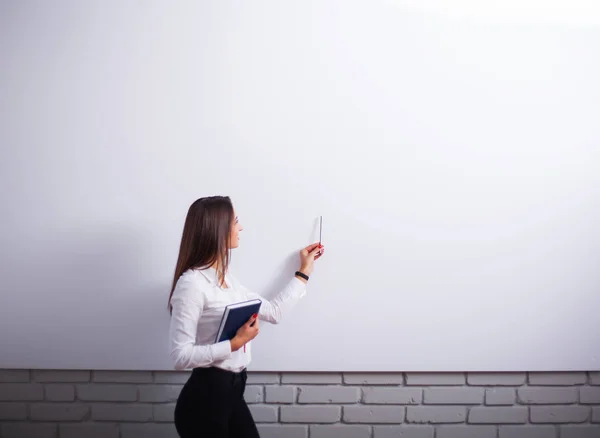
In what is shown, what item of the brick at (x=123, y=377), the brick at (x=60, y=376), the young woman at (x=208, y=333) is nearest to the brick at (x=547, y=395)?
the young woman at (x=208, y=333)

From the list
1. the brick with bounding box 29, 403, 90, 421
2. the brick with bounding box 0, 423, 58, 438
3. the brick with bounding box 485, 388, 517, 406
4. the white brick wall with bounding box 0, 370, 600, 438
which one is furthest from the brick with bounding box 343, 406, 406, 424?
the brick with bounding box 0, 423, 58, 438

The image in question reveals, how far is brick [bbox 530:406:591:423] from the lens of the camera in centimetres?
174

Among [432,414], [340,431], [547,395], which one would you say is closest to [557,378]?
[547,395]

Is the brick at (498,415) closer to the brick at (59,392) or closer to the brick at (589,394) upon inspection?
the brick at (589,394)

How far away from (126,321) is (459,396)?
4.44 ft

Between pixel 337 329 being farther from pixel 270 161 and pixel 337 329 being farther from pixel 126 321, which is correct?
pixel 126 321

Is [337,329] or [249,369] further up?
[337,329]

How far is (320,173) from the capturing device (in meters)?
1.66

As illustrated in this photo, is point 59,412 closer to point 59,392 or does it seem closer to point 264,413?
point 59,392

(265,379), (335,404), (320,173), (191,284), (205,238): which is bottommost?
(335,404)

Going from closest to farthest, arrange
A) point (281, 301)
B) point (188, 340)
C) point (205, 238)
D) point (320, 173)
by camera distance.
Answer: point (188, 340) → point (205, 238) → point (281, 301) → point (320, 173)

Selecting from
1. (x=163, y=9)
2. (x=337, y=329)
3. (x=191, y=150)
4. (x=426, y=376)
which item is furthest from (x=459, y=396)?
(x=163, y=9)

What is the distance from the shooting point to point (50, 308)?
1.64 metres

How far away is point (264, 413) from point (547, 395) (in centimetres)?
115
